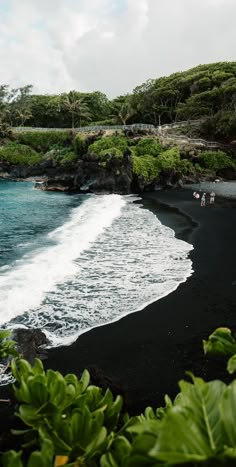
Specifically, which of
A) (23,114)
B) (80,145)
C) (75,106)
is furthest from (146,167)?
(23,114)

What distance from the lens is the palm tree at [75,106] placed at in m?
65.8

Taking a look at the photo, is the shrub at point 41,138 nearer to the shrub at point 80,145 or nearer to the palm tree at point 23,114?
the palm tree at point 23,114

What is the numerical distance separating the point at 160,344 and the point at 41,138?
59.3 m

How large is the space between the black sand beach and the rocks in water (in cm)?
26

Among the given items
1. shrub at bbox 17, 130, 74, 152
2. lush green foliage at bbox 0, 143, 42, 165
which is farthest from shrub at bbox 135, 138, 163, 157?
lush green foliage at bbox 0, 143, 42, 165

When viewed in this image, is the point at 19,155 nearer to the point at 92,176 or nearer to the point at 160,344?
the point at 92,176

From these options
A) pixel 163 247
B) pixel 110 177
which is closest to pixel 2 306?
pixel 163 247

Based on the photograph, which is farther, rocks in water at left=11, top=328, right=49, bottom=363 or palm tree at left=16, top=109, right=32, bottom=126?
palm tree at left=16, top=109, right=32, bottom=126

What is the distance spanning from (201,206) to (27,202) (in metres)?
14.6

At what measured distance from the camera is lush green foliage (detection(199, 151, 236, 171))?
49281 millimetres

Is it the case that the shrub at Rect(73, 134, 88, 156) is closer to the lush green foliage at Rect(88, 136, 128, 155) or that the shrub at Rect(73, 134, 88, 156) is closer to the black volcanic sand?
the lush green foliage at Rect(88, 136, 128, 155)

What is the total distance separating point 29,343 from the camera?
760 centimetres

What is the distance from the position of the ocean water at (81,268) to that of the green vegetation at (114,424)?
271 inches

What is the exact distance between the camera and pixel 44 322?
944cm
